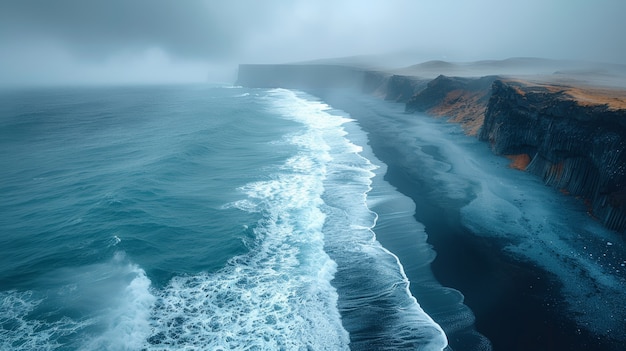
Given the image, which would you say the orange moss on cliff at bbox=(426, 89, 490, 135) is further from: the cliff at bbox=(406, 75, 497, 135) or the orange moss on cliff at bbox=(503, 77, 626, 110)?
the orange moss on cliff at bbox=(503, 77, 626, 110)

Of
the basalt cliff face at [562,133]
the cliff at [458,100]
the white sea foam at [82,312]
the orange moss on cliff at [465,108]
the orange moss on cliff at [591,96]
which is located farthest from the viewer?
the cliff at [458,100]

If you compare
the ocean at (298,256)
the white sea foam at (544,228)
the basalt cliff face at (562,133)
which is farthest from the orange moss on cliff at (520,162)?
the ocean at (298,256)

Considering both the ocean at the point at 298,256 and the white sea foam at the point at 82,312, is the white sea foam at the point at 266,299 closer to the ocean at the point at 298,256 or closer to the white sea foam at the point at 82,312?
the ocean at the point at 298,256

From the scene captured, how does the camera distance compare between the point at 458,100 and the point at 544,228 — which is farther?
the point at 458,100

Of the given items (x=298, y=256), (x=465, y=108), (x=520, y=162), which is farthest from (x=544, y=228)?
(x=465, y=108)

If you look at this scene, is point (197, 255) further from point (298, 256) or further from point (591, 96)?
point (591, 96)
